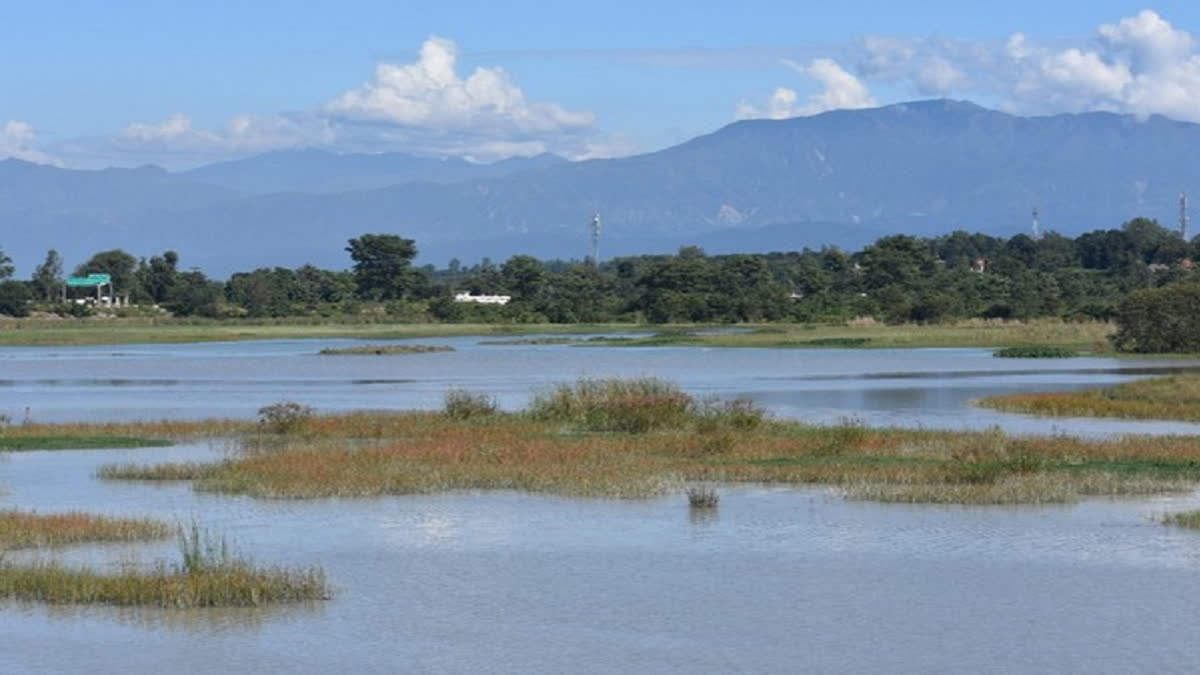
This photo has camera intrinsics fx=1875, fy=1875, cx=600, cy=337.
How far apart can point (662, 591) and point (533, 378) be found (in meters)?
45.4

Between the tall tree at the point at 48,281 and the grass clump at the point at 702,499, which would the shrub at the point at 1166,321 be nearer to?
the grass clump at the point at 702,499

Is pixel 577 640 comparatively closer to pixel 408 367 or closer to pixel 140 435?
pixel 140 435

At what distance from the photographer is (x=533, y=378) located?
67.4 meters

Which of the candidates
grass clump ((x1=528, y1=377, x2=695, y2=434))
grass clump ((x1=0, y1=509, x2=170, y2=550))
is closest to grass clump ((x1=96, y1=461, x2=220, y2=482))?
grass clump ((x1=0, y1=509, x2=170, y2=550))

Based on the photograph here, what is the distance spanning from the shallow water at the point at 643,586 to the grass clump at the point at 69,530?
632mm

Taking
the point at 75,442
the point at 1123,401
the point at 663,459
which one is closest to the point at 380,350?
the point at 1123,401

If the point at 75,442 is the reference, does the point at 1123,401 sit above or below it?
above

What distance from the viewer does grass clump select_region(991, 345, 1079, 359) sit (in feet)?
266

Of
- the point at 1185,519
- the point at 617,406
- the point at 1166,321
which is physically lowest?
the point at 1185,519

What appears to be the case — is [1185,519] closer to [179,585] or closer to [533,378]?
[179,585]

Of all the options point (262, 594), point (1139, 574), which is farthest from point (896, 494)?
point (262, 594)

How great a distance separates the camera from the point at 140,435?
4172 centimetres

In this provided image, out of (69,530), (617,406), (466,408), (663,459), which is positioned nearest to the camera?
(69,530)

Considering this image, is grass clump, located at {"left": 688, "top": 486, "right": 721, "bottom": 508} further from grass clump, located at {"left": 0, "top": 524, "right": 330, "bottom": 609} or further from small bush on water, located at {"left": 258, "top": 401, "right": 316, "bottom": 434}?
small bush on water, located at {"left": 258, "top": 401, "right": 316, "bottom": 434}
